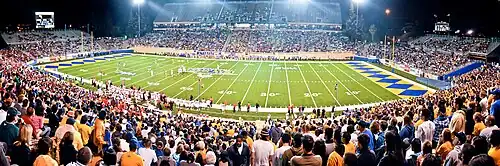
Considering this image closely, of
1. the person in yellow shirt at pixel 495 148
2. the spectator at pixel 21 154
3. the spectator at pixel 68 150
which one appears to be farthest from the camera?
the spectator at pixel 68 150

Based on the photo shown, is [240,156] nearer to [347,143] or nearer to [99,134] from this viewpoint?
[347,143]

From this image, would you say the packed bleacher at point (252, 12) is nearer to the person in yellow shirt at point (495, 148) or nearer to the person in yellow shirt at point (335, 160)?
the person in yellow shirt at point (495, 148)

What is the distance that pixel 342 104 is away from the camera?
3641 centimetres

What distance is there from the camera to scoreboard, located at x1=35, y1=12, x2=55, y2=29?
3098 inches

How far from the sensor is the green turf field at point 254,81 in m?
39.1

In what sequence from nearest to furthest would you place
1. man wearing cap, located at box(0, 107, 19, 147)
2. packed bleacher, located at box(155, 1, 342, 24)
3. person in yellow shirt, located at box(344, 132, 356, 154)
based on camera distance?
person in yellow shirt, located at box(344, 132, 356, 154) → man wearing cap, located at box(0, 107, 19, 147) → packed bleacher, located at box(155, 1, 342, 24)

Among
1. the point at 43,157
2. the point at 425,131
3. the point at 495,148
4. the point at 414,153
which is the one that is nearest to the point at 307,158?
the point at 414,153

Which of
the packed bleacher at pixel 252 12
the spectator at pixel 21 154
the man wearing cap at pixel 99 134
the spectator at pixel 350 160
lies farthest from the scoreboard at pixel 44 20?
the spectator at pixel 350 160

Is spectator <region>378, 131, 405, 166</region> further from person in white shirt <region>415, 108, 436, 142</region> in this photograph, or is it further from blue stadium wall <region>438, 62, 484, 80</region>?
blue stadium wall <region>438, 62, 484, 80</region>

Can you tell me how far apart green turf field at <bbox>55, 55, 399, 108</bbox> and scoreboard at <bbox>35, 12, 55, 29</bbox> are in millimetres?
19881

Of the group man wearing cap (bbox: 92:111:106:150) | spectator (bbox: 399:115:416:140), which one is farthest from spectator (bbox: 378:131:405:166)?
man wearing cap (bbox: 92:111:106:150)

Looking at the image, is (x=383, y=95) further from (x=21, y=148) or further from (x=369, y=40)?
(x=369, y=40)

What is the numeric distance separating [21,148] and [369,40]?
90.9 metres

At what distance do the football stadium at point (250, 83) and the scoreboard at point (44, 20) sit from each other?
207 millimetres
